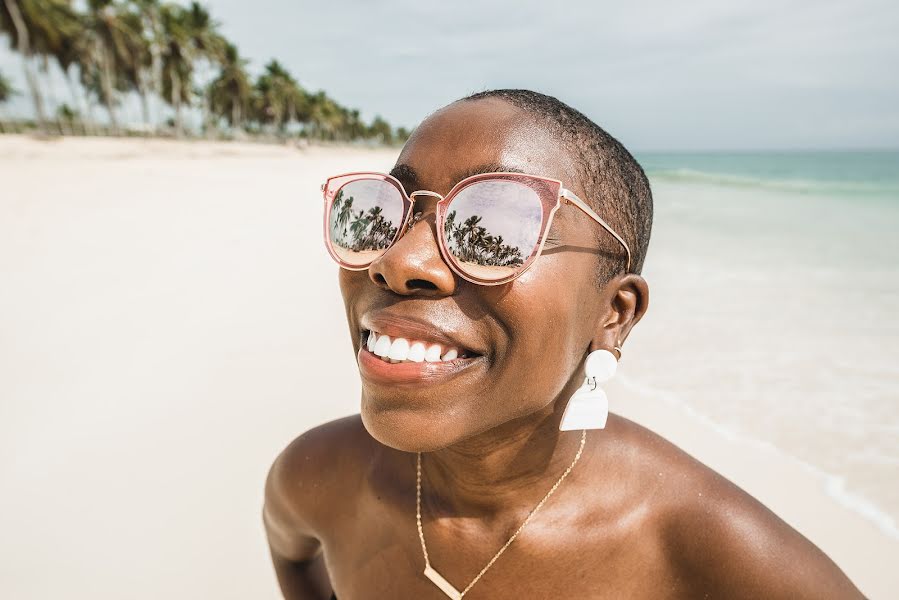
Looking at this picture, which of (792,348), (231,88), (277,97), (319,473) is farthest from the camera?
(277,97)

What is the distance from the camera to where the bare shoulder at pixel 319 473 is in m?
1.76

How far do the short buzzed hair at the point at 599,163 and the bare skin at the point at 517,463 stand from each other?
0.05 m

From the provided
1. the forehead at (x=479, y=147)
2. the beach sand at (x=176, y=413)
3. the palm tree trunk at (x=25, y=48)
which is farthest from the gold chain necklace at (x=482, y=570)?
the palm tree trunk at (x=25, y=48)

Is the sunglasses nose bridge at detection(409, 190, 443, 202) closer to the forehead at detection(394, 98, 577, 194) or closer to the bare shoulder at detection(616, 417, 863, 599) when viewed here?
the forehead at detection(394, 98, 577, 194)

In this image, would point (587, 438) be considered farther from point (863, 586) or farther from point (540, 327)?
point (863, 586)

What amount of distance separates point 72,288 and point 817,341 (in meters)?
7.81

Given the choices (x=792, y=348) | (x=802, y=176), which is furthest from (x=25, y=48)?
(x=802, y=176)

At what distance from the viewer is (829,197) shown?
24.3m

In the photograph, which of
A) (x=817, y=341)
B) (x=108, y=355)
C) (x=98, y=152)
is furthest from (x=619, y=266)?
(x=98, y=152)

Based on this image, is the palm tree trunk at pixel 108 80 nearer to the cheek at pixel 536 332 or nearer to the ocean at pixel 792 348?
the ocean at pixel 792 348

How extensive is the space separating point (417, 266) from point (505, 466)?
59 centimetres

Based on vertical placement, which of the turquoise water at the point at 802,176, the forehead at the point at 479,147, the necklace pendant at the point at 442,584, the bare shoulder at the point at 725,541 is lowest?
the turquoise water at the point at 802,176

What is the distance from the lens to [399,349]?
1.17m

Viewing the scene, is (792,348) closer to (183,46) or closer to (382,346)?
(382,346)
